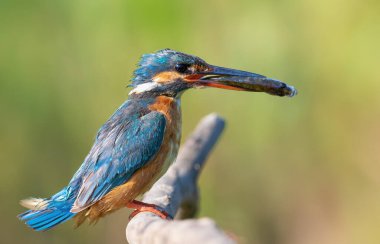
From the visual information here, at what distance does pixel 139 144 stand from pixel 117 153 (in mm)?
105

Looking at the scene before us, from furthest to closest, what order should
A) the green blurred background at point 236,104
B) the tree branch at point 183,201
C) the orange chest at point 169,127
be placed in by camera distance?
the green blurred background at point 236,104, the orange chest at point 169,127, the tree branch at point 183,201

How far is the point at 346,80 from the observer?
4.78 m

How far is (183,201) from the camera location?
372cm

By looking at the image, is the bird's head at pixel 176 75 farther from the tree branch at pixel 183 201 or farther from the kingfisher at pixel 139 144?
the tree branch at pixel 183 201

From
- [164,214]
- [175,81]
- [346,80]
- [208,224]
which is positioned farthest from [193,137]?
[208,224]

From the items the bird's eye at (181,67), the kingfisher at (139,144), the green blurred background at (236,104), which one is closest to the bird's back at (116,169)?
the kingfisher at (139,144)

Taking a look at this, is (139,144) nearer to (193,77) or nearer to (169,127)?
(169,127)

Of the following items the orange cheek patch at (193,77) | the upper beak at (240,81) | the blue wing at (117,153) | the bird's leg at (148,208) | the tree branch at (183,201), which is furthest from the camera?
the orange cheek patch at (193,77)

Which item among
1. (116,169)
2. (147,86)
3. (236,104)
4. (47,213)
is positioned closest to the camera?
(47,213)

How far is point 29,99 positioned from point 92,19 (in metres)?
0.64

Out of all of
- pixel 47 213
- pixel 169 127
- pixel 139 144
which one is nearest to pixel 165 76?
pixel 169 127

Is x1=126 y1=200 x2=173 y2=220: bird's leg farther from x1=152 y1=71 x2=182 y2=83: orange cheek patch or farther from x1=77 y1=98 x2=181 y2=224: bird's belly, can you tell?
x1=152 y1=71 x2=182 y2=83: orange cheek patch

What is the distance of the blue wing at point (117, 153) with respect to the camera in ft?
10.8

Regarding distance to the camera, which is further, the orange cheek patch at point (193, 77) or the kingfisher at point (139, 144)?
the orange cheek patch at point (193, 77)
